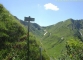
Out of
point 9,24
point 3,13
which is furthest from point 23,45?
point 3,13

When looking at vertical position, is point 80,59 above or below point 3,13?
below

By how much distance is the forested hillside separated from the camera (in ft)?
68.8

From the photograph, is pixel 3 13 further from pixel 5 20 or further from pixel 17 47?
pixel 17 47

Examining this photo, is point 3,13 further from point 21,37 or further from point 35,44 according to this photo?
point 35,44

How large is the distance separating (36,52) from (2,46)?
3.90 metres

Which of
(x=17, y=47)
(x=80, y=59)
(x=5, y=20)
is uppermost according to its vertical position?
(x=5, y=20)

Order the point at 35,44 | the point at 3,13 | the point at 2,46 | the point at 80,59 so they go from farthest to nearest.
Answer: the point at 80,59, the point at 3,13, the point at 35,44, the point at 2,46

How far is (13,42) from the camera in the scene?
73.3 feet

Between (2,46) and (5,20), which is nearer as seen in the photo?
(2,46)

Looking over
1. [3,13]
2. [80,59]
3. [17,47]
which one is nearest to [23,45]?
[17,47]

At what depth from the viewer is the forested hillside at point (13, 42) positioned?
2097cm

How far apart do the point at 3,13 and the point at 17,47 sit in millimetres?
5728

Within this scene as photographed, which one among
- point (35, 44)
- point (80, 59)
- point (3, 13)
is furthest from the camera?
point (80, 59)

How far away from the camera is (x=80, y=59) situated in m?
31.2
